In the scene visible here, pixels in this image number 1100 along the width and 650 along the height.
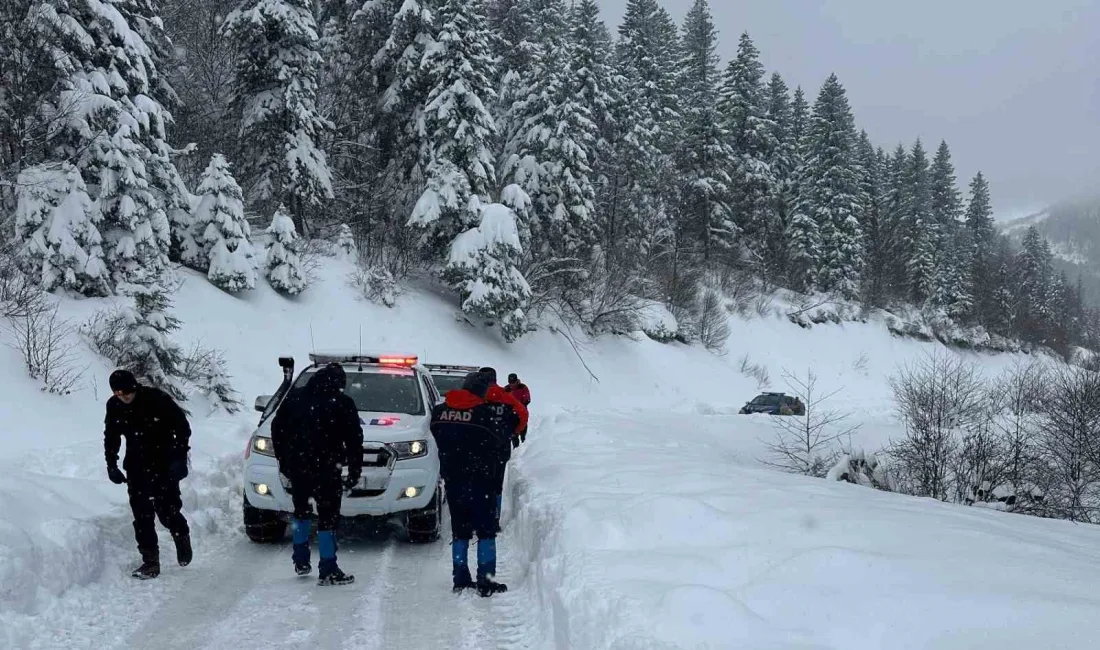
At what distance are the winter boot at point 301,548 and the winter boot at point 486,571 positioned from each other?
4.98 feet

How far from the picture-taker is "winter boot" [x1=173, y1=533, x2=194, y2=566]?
21.7 feet

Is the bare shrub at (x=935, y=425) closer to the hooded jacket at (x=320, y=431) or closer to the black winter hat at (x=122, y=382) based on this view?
the hooded jacket at (x=320, y=431)

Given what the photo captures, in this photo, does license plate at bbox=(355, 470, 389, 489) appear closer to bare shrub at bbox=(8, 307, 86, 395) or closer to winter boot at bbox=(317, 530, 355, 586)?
winter boot at bbox=(317, 530, 355, 586)

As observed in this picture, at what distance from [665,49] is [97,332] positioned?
134ft

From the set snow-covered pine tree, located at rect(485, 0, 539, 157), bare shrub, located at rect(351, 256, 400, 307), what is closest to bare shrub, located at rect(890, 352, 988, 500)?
bare shrub, located at rect(351, 256, 400, 307)

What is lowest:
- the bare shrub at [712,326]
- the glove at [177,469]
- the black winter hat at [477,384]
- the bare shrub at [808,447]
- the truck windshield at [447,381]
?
the bare shrub at [808,447]

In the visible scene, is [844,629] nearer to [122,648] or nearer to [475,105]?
[122,648]

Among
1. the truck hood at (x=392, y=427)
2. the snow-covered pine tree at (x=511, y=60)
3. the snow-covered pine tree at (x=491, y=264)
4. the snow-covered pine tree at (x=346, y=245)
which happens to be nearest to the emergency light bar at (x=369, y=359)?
the truck hood at (x=392, y=427)

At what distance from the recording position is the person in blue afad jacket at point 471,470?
616cm

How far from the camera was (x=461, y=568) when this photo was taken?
20.4ft

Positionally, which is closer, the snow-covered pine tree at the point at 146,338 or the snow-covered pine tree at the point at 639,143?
the snow-covered pine tree at the point at 146,338

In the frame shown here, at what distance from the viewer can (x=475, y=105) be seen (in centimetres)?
2664

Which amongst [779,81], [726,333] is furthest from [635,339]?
[779,81]

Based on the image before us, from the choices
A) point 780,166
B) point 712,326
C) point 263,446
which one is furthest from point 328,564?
point 780,166
